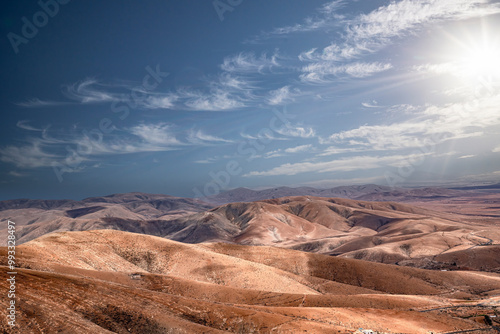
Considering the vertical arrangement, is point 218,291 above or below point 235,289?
above

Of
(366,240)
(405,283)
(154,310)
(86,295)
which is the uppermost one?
(86,295)

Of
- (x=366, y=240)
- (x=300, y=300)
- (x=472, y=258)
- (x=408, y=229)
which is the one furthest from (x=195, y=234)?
(x=300, y=300)

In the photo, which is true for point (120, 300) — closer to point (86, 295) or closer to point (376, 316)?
point (86, 295)

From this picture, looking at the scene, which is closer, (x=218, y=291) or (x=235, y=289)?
(x=218, y=291)

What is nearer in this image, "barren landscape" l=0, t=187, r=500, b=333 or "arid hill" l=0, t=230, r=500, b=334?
"arid hill" l=0, t=230, r=500, b=334

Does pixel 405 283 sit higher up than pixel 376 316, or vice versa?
pixel 376 316

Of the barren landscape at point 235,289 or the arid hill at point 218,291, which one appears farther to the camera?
the barren landscape at point 235,289

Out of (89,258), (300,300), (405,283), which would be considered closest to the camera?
(300,300)

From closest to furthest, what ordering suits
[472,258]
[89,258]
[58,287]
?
[58,287]
[89,258]
[472,258]
